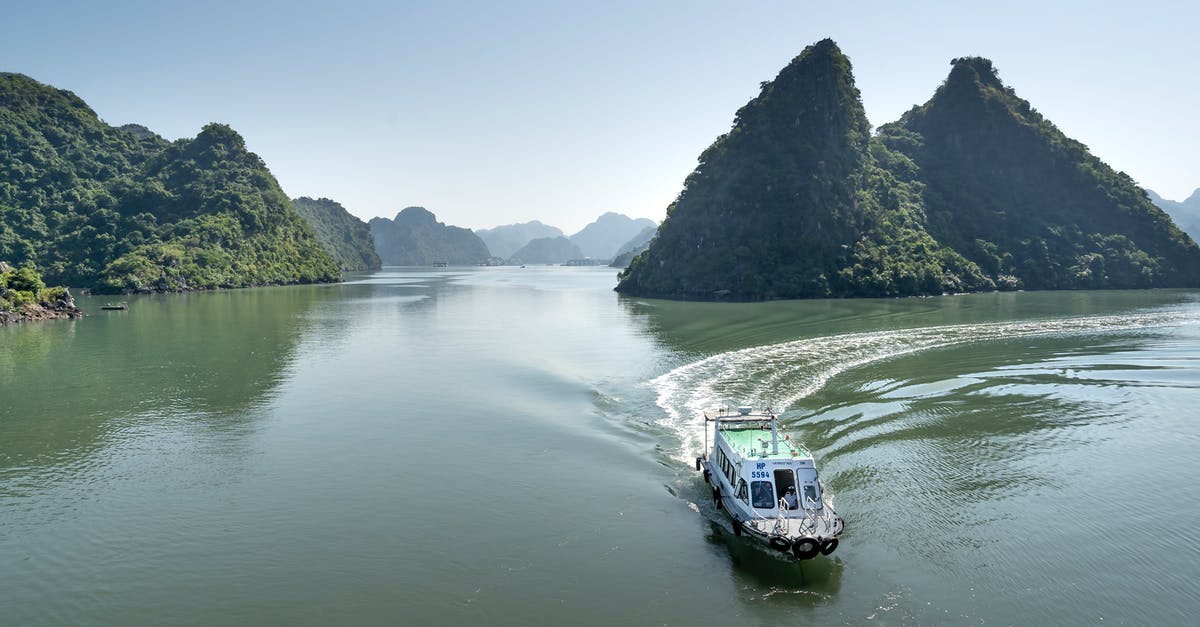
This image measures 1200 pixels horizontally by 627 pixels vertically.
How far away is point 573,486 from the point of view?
91.9 ft

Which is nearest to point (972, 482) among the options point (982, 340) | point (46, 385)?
point (982, 340)

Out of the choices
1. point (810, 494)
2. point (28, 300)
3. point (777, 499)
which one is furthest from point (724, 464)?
point (28, 300)

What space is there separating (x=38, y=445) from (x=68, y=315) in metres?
80.1

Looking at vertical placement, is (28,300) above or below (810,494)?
above

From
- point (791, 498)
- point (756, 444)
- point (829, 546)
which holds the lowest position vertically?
point (829, 546)

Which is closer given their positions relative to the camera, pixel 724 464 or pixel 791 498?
pixel 791 498

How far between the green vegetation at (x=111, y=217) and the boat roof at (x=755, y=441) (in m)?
163

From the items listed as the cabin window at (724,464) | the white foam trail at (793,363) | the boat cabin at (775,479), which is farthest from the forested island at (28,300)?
the boat cabin at (775,479)

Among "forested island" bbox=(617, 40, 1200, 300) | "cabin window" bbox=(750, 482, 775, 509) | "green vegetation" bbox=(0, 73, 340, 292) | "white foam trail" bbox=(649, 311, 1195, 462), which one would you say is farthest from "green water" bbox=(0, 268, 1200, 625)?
"green vegetation" bbox=(0, 73, 340, 292)

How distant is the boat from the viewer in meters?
20.4

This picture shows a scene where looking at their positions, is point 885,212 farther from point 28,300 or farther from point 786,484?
point 28,300

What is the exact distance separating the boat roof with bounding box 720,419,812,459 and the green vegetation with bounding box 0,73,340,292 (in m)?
163

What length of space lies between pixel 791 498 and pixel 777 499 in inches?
21.7

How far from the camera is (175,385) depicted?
1855 inches
